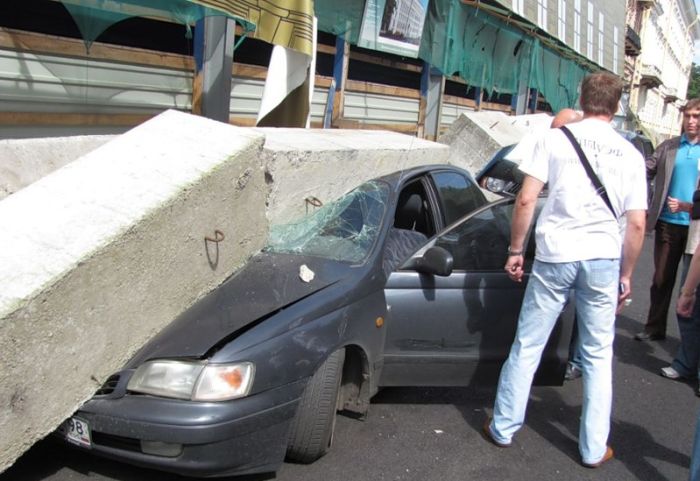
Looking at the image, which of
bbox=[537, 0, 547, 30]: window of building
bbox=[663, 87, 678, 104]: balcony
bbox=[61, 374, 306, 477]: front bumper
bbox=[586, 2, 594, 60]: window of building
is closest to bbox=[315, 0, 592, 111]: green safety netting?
bbox=[537, 0, 547, 30]: window of building

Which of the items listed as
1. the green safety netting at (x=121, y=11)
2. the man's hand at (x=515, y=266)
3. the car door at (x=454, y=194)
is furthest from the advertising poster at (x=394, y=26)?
the man's hand at (x=515, y=266)

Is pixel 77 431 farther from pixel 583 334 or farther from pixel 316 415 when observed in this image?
pixel 583 334

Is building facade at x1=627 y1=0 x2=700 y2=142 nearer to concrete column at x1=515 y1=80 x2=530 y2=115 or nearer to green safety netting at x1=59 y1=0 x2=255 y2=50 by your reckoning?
concrete column at x1=515 y1=80 x2=530 y2=115

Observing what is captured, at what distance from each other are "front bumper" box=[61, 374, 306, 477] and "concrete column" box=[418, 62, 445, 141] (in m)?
11.2

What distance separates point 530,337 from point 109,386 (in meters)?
2.07

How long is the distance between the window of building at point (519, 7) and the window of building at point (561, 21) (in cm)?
388

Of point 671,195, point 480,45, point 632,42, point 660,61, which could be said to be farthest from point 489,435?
point 660,61

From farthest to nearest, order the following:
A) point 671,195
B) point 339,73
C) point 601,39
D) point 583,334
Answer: point 601,39, point 339,73, point 671,195, point 583,334

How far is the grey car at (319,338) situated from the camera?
2664 mm

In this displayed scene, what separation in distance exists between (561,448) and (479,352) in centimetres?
68

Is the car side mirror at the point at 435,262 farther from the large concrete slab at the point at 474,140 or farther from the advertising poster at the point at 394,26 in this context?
the advertising poster at the point at 394,26

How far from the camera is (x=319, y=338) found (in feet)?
9.83

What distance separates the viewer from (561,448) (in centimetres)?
354

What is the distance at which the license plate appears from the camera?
2.73 meters
